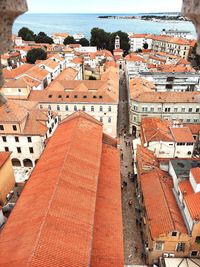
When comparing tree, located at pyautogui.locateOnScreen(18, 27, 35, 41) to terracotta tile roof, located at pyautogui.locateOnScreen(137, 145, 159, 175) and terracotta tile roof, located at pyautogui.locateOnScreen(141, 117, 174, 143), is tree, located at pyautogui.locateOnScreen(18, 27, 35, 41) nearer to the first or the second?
terracotta tile roof, located at pyautogui.locateOnScreen(141, 117, 174, 143)

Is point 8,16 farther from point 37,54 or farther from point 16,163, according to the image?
point 37,54

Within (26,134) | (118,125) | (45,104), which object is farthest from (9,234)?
(118,125)

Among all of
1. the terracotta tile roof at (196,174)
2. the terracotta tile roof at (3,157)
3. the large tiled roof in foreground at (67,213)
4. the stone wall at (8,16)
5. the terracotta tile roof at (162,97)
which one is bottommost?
the terracotta tile roof at (3,157)

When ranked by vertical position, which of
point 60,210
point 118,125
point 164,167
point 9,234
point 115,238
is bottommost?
point 118,125

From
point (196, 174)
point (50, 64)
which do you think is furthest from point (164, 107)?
point (50, 64)

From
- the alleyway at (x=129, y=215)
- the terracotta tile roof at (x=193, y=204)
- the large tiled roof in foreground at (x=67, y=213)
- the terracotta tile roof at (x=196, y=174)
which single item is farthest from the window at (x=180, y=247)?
the large tiled roof in foreground at (x=67, y=213)

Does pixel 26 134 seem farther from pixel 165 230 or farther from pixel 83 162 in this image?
pixel 165 230

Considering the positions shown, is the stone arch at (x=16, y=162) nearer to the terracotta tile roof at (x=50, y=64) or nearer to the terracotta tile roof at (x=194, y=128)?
the terracotta tile roof at (x=194, y=128)
